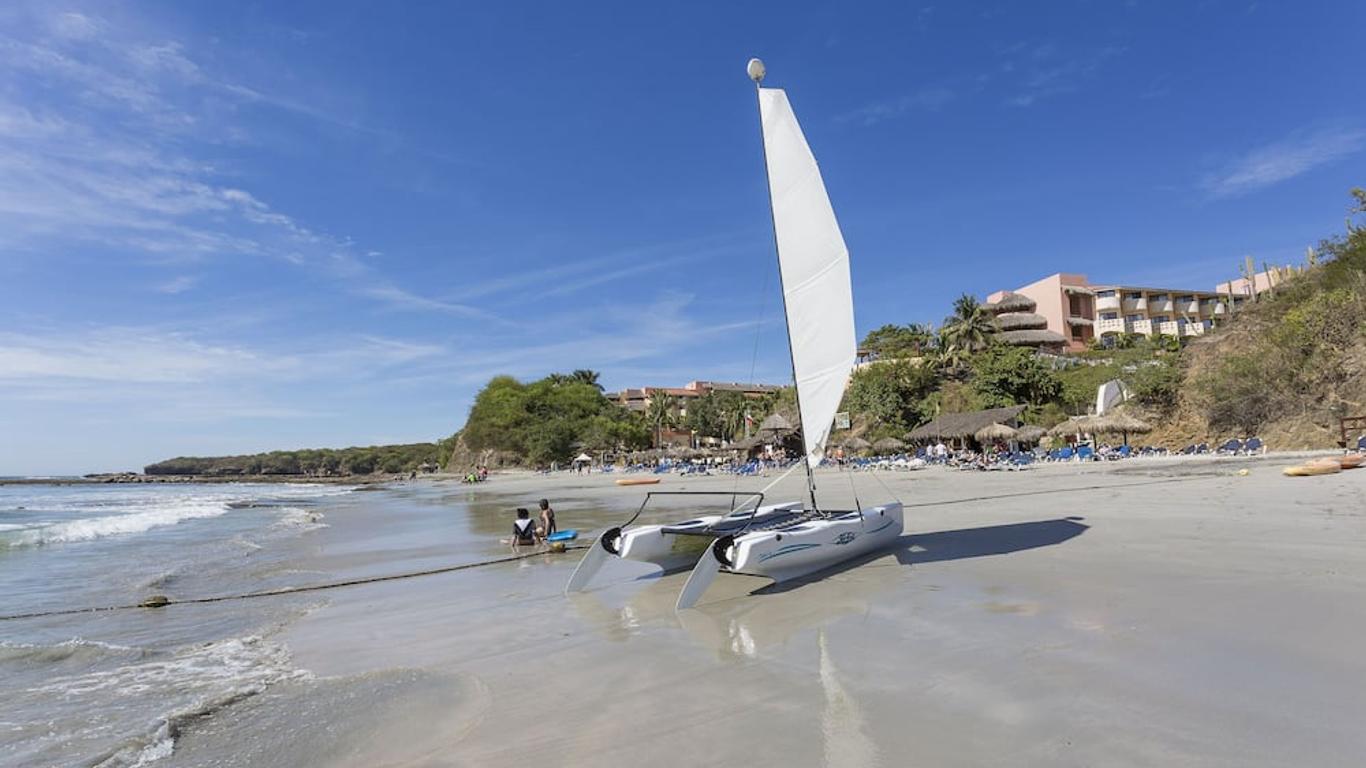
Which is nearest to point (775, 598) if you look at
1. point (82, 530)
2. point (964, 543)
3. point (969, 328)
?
point (964, 543)

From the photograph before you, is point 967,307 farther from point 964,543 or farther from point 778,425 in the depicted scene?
point 964,543

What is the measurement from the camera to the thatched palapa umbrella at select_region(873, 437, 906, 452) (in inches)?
1540

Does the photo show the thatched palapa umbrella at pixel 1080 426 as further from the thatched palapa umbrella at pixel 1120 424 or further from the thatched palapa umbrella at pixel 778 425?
the thatched palapa umbrella at pixel 778 425

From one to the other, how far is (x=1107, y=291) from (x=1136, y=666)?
71.9 metres

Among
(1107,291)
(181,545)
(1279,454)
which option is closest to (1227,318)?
(1279,454)

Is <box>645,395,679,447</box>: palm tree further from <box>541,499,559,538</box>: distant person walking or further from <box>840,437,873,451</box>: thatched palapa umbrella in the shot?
<box>541,499,559,538</box>: distant person walking

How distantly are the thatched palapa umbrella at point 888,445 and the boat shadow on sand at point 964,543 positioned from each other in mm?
28657

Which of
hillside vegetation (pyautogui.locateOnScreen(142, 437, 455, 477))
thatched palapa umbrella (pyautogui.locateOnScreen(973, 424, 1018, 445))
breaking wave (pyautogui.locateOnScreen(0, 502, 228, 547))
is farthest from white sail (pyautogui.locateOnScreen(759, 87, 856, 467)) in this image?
hillside vegetation (pyautogui.locateOnScreen(142, 437, 455, 477))

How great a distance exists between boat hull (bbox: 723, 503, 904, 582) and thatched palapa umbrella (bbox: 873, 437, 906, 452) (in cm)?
3089

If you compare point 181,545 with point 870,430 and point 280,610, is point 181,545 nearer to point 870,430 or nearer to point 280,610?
point 280,610

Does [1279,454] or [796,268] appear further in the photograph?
[1279,454]

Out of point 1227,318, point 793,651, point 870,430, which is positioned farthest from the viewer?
point 870,430

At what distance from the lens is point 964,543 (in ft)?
31.6

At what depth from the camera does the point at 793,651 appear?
Result: 5312 millimetres
